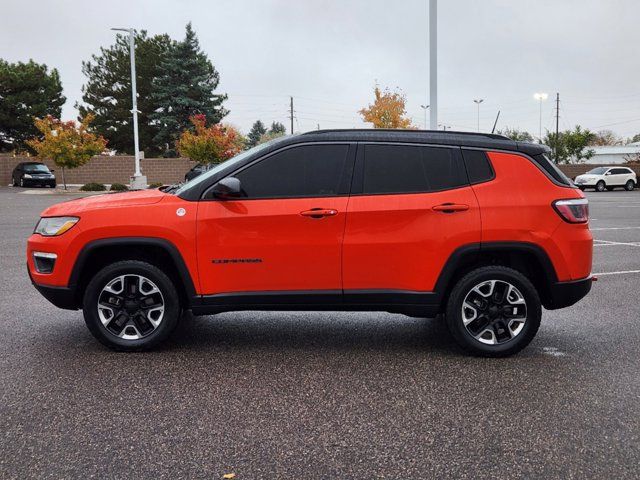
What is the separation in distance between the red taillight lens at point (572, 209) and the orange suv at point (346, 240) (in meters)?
0.01

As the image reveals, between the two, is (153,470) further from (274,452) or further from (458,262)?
(458,262)

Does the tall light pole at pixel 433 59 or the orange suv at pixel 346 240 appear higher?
the tall light pole at pixel 433 59

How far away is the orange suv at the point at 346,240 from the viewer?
15.4ft

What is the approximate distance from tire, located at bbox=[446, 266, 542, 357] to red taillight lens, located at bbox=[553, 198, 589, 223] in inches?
23.4

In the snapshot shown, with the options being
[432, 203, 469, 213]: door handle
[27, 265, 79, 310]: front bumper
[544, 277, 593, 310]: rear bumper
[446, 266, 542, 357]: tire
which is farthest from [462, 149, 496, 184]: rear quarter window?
[27, 265, 79, 310]: front bumper

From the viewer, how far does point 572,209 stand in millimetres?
4754

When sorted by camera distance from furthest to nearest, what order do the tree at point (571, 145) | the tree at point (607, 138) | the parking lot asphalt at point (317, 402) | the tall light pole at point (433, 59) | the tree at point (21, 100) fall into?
the tree at point (607, 138), the tree at point (571, 145), the tree at point (21, 100), the tall light pole at point (433, 59), the parking lot asphalt at point (317, 402)

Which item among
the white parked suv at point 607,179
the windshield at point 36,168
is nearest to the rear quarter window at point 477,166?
the windshield at point 36,168

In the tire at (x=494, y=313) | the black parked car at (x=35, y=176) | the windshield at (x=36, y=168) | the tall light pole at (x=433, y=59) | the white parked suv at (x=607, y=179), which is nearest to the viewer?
the tire at (x=494, y=313)

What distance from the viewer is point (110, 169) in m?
45.6

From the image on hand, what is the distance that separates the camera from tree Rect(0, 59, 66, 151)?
53219 millimetres

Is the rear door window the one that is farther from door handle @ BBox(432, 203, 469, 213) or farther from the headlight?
the headlight

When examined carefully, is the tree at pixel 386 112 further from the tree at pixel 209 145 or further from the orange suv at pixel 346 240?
the orange suv at pixel 346 240

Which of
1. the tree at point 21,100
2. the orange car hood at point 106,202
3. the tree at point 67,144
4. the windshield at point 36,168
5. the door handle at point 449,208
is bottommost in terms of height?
the door handle at point 449,208
